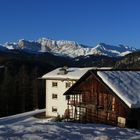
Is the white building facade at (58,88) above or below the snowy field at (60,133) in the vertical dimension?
above

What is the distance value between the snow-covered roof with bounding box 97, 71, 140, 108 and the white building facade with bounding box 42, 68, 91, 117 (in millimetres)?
33629

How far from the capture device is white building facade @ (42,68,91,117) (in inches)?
2840

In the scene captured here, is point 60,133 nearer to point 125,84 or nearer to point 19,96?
point 125,84

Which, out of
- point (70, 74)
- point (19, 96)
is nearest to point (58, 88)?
point (70, 74)

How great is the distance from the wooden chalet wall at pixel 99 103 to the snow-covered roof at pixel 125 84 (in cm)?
48

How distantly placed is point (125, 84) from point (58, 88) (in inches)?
1572

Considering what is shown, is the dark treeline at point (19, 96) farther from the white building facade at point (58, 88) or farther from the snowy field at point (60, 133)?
the snowy field at point (60, 133)

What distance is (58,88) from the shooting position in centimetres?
7419

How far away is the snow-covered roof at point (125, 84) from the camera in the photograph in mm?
32062

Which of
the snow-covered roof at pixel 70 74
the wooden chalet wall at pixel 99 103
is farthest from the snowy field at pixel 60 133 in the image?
the snow-covered roof at pixel 70 74

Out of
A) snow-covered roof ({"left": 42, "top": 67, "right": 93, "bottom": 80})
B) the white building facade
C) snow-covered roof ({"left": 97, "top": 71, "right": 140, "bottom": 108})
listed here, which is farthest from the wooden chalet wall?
the white building facade

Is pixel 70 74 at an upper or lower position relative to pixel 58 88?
upper

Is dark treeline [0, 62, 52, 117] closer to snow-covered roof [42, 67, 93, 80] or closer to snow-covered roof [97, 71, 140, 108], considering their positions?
snow-covered roof [42, 67, 93, 80]

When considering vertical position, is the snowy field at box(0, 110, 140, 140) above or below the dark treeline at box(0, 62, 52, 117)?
below
